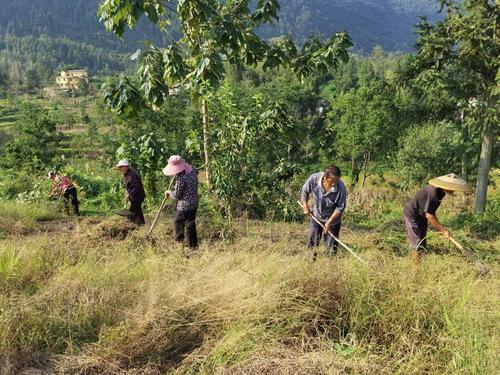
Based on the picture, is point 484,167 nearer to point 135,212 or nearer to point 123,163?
point 135,212

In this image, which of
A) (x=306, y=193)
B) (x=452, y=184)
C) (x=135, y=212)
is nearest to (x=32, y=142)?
(x=135, y=212)

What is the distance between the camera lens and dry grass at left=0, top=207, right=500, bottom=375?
253 centimetres

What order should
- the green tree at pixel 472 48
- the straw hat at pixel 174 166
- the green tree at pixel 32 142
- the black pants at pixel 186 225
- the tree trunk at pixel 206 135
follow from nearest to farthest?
the straw hat at pixel 174 166
the black pants at pixel 186 225
the tree trunk at pixel 206 135
the green tree at pixel 472 48
the green tree at pixel 32 142

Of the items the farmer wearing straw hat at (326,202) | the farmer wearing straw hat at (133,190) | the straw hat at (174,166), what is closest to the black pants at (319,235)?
the farmer wearing straw hat at (326,202)

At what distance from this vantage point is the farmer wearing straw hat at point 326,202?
4.79 metres

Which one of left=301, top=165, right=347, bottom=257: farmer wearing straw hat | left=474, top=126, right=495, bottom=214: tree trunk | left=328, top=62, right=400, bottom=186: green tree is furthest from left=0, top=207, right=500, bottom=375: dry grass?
left=328, top=62, right=400, bottom=186: green tree

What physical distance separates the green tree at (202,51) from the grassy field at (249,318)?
7.39ft

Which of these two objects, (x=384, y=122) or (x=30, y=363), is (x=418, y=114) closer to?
(x=30, y=363)

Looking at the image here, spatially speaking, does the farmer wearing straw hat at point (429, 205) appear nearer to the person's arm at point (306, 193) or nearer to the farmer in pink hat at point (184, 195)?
the person's arm at point (306, 193)

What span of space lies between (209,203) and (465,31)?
748 cm

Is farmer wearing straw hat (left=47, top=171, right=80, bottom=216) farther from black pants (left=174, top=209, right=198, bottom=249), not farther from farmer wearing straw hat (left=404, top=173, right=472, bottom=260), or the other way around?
farmer wearing straw hat (left=404, top=173, right=472, bottom=260)

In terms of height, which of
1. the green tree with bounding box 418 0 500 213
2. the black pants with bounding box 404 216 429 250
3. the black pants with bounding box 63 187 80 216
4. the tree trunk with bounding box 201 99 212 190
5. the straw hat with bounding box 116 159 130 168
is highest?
the green tree with bounding box 418 0 500 213

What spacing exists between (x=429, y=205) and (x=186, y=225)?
2.88 meters

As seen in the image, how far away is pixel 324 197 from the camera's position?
16.0 feet
